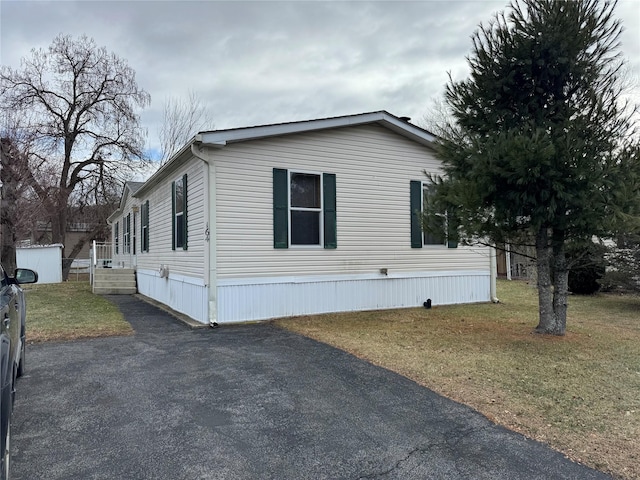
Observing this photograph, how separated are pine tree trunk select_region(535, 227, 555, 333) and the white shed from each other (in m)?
20.5

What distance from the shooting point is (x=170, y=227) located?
10391mm

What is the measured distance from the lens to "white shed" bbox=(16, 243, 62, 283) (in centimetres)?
2017

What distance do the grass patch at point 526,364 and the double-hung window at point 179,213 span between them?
2930 mm

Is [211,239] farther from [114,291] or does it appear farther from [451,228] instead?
[114,291]

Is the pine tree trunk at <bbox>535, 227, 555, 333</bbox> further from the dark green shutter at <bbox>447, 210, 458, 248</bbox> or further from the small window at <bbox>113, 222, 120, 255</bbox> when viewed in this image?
the small window at <bbox>113, 222, 120, 255</bbox>

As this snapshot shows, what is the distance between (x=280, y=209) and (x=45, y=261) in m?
16.9

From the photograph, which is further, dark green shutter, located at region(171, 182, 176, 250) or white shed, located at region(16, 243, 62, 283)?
white shed, located at region(16, 243, 62, 283)

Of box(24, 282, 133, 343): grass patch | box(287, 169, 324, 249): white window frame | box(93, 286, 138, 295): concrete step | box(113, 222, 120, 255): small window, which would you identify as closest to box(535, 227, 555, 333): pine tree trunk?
box(287, 169, 324, 249): white window frame

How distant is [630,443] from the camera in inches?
118

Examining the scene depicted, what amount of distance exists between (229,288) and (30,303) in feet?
22.4

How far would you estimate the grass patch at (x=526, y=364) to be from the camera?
3.20 meters

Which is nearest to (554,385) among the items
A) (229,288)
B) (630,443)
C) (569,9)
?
(630,443)

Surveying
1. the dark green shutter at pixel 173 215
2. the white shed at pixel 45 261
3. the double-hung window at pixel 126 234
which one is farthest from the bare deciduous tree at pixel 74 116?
the dark green shutter at pixel 173 215

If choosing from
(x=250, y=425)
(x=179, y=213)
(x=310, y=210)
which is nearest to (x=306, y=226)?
(x=310, y=210)
